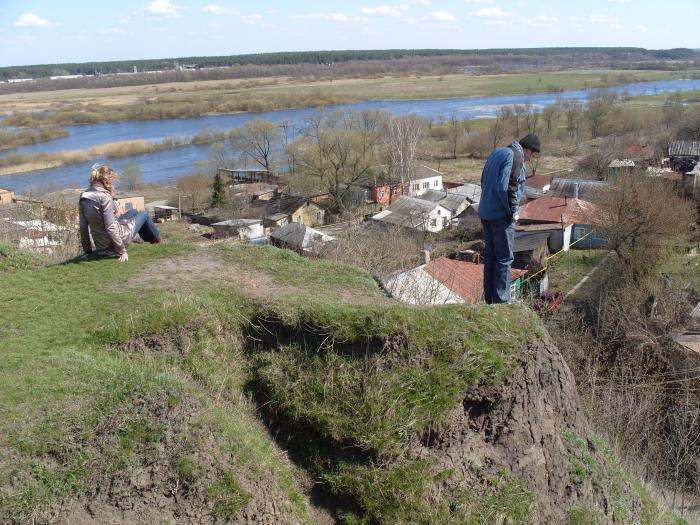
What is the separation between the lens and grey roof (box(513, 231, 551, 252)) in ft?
96.5

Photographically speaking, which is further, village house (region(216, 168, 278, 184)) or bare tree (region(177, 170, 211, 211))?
village house (region(216, 168, 278, 184))

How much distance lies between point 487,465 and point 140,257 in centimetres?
547

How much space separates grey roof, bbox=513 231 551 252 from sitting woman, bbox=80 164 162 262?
77.1 ft

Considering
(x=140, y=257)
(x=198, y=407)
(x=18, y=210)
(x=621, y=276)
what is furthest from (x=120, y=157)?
(x=198, y=407)

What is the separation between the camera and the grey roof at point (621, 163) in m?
44.6

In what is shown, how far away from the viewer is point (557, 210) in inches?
1387

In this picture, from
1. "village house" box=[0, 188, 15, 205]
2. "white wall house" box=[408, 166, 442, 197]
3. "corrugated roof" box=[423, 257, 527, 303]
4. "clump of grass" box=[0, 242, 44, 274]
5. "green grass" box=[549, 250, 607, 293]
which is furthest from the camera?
"white wall house" box=[408, 166, 442, 197]

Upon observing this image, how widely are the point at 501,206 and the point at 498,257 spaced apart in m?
0.64

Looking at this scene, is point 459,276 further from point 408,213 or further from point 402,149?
point 402,149

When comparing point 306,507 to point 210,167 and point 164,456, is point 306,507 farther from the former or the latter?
point 210,167

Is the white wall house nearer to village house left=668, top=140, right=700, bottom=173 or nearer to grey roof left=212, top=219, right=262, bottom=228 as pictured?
grey roof left=212, top=219, right=262, bottom=228

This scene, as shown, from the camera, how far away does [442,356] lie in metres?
5.91

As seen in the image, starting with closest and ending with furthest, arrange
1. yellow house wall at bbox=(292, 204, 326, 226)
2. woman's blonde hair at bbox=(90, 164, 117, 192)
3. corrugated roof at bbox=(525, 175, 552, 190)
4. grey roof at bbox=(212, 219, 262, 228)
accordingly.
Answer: woman's blonde hair at bbox=(90, 164, 117, 192) < grey roof at bbox=(212, 219, 262, 228) < yellow house wall at bbox=(292, 204, 326, 226) < corrugated roof at bbox=(525, 175, 552, 190)

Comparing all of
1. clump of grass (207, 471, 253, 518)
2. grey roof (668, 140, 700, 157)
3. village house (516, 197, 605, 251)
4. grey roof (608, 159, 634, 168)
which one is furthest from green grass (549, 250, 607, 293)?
clump of grass (207, 471, 253, 518)
